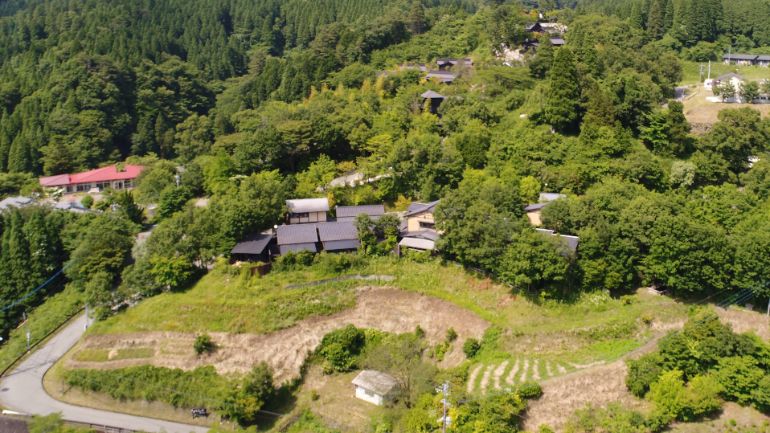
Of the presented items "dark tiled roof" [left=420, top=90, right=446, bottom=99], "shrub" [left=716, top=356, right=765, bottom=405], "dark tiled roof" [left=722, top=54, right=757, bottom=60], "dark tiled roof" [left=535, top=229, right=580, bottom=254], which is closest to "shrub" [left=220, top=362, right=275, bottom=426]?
"dark tiled roof" [left=535, top=229, right=580, bottom=254]

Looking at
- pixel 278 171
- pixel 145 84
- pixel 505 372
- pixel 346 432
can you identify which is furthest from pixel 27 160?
pixel 505 372

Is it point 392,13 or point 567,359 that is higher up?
point 392,13

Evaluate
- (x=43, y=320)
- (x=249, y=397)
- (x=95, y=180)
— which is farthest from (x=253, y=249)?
(x=95, y=180)

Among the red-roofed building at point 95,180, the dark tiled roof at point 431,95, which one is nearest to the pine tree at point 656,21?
the dark tiled roof at point 431,95

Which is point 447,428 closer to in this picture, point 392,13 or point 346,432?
point 346,432

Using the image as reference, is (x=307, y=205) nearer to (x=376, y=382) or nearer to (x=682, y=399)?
(x=376, y=382)

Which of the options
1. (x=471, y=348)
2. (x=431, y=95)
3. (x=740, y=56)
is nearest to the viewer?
(x=471, y=348)
